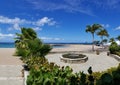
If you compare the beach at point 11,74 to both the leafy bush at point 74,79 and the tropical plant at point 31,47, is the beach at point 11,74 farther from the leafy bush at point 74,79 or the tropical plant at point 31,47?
the leafy bush at point 74,79

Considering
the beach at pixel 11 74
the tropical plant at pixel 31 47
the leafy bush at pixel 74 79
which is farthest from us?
the tropical plant at pixel 31 47

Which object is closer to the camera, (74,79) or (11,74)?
(74,79)

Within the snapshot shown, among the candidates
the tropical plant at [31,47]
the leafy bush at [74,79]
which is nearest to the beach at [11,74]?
the tropical plant at [31,47]

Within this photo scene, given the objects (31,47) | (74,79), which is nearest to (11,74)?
(31,47)

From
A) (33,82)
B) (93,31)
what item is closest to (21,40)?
(33,82)

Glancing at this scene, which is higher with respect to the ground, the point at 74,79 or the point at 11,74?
the point at 74,79

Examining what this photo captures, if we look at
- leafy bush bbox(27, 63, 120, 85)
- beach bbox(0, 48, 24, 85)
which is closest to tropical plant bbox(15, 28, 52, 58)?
beach bbox(0, 48, 24, 85)

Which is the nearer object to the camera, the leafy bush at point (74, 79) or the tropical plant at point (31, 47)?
the leafy bush at point (74, 79)

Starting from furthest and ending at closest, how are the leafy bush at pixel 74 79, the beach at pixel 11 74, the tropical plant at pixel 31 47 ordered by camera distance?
the tropical plant at pixel 31 47
the beach at pixel 11 74
the leafy bush at pixel 74 79

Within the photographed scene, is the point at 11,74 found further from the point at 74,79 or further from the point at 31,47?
the point at 74,79

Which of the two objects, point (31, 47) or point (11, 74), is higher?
point (31, 47)

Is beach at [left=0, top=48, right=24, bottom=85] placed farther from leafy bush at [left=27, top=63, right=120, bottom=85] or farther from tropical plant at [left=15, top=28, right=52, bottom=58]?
leafy bush at [left=27, top=63, right=120, bottom=85]

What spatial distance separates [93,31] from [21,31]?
54.5 metres

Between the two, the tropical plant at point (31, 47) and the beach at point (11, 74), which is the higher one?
the tropical plant at point (31, 47)
